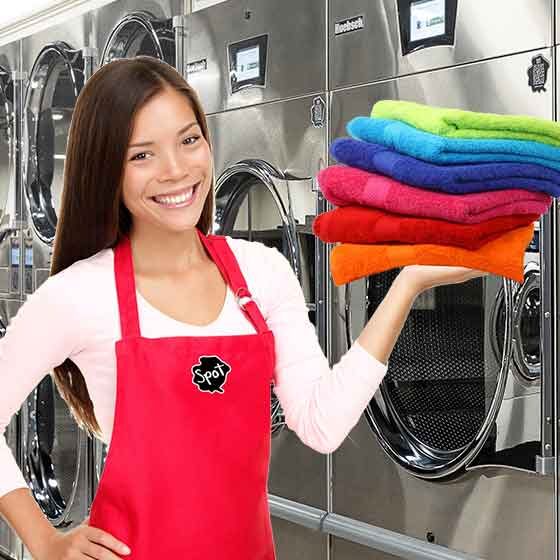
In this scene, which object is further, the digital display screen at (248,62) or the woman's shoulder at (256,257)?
the digital display screen at (248,62)

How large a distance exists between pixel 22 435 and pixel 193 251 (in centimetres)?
301

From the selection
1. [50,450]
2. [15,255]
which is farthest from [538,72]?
[50,450]

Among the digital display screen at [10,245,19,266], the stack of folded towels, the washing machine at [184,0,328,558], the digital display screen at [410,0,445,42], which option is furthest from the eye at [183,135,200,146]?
the digital display screen at [10,245,19,266]

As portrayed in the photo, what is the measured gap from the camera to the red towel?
1.43 m

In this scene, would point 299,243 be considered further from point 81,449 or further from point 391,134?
point 81,449

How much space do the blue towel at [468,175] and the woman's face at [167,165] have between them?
31 cm

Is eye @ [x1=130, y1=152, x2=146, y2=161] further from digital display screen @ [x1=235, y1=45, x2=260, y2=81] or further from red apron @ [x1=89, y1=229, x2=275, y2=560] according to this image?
digital display screen @ [x1=235, y1=45, x2=260, y2=81]

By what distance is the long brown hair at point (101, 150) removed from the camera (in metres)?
1.57

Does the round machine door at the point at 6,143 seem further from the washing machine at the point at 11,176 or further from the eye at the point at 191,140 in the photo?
the eye at the point at 191,140

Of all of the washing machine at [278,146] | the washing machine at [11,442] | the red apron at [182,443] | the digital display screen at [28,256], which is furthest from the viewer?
the washing machine at [11,442]

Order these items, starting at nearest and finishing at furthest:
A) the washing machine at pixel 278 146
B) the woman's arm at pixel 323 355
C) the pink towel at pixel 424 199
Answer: the pink towel at pixel 424 199
the woman's arm at pixel 323 355
the washing machine at pixel 278 146

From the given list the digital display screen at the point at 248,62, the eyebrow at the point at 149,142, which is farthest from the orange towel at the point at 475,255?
the digital display screen at the point at 248,62

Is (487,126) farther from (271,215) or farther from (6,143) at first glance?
(6,143)

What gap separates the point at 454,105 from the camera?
236cm
